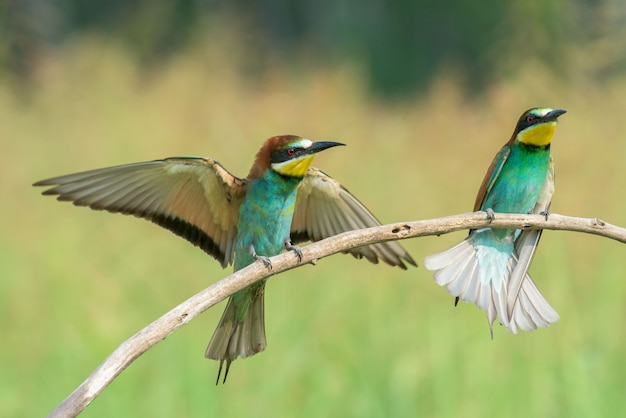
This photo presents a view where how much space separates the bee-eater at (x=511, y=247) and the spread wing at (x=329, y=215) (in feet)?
0.46

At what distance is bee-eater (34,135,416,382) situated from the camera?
223cm

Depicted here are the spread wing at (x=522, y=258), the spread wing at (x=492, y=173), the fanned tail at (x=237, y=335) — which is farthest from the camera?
the spread wing at (x=492, y=173)

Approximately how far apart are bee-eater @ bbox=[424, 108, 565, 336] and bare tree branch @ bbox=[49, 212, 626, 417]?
0.29 m

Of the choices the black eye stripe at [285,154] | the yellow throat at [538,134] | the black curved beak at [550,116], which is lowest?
the black eye stripe at [285,154]

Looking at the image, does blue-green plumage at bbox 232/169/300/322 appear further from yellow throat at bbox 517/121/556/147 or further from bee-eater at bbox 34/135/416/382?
yellow throat at bbox 517/121/556/147

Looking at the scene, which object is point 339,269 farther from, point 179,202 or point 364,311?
point 179,202

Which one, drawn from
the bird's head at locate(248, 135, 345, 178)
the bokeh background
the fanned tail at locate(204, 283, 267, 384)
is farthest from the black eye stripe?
the bokeh background

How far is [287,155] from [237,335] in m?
0.45

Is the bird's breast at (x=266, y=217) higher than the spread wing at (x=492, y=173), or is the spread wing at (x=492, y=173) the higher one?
the spread wing at (x=492, y=173)

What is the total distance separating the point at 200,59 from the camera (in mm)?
6531

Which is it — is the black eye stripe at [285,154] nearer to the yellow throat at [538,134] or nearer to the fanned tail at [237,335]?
the fanned tail at [237,335]

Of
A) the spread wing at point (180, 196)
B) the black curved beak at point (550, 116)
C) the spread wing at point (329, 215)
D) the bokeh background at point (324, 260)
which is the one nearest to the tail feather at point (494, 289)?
the spread wing at point (329, 215)

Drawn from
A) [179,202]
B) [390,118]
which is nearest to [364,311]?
[179,202]

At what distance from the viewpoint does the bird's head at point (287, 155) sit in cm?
227
